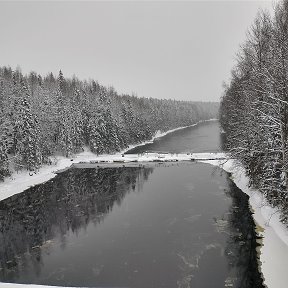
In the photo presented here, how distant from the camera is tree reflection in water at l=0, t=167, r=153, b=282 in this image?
24188mm

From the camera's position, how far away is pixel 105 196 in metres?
39.0

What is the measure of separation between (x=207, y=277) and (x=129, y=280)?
4.57 m

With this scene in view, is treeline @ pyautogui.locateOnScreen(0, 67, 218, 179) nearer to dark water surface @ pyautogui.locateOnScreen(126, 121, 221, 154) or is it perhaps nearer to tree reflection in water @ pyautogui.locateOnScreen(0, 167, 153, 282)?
dark water surface @ pyautogui.locateOnScreen(126, 121, 221, 154)

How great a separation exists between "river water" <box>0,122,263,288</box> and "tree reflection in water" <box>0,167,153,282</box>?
3.6 inches

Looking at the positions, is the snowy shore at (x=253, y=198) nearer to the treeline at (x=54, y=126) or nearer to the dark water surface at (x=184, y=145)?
the treeline at (x=54, y=126)

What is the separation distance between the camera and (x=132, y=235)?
26.1 metres

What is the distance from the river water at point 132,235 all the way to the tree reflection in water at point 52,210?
9 centimetres

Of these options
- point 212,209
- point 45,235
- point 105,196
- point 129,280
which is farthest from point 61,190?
point 129,280

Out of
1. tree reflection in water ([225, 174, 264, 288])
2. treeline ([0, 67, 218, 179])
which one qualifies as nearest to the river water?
tree reflection in water ([225, 174, 264, 288])

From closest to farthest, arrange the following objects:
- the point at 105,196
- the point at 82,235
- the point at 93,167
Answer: the point at 82,235
the point at 105,196
the point at 93,167

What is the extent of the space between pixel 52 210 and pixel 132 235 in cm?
1198

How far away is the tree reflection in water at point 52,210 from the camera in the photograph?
24.2 metres

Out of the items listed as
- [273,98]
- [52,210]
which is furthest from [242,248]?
[52,210]

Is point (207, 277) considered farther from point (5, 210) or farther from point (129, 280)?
point (5, 210)
